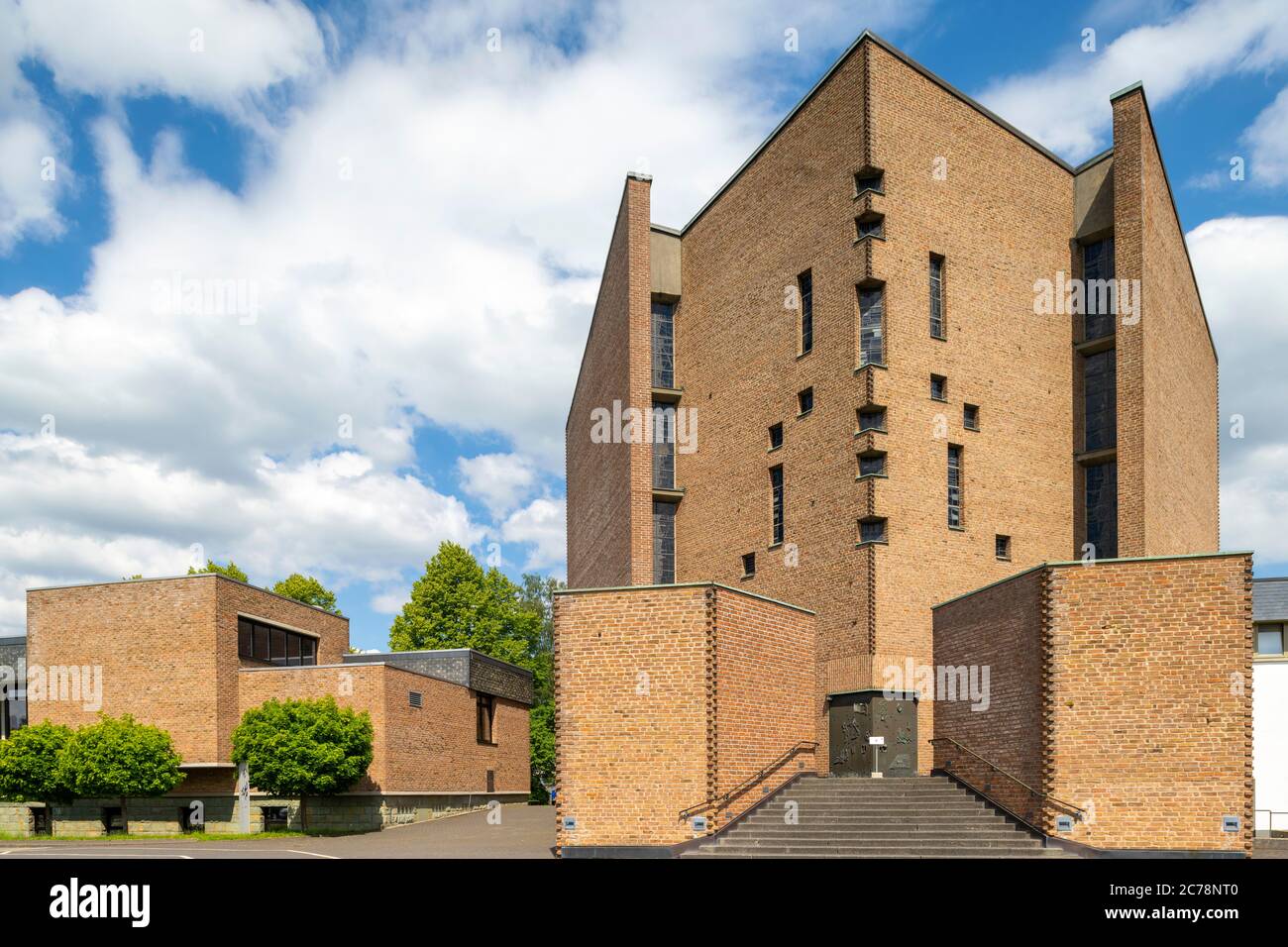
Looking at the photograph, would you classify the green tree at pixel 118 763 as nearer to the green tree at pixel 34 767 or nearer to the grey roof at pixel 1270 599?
the green tree at pixel 34 767

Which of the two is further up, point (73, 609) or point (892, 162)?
point (892, 162)

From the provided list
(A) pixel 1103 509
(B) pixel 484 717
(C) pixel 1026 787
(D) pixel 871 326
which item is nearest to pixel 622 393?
(D) pixel 871 326

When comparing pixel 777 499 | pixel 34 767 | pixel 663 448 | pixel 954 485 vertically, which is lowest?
pixel 34 767

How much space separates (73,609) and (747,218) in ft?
89.2

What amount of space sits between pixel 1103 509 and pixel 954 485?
5183 millimetres

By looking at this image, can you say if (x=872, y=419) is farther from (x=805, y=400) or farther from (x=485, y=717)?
(x=485, y=717)

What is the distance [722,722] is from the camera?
21.0 m

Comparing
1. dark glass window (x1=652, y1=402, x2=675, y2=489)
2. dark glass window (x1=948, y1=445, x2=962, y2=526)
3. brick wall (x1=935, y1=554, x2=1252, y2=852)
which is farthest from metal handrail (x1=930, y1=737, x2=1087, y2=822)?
dark glass window (x1=652, y1=402, x2=675, y2=489)

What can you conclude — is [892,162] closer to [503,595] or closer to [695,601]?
[695,601]

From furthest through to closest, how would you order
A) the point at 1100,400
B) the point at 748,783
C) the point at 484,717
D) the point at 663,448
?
the point at 484,717, the point at 663,448, the point at 1100,400, the point at 748,783

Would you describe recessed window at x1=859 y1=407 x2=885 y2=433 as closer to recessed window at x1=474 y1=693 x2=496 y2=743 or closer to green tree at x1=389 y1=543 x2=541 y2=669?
recessed window at x1=474 y1=693 x2=496 y2=743

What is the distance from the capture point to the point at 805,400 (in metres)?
31.5

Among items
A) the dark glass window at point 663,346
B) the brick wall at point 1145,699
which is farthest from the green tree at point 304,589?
the brick wall at point 1145,699

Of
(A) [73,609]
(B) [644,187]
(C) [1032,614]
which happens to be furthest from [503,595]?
(C) [1032,614]
